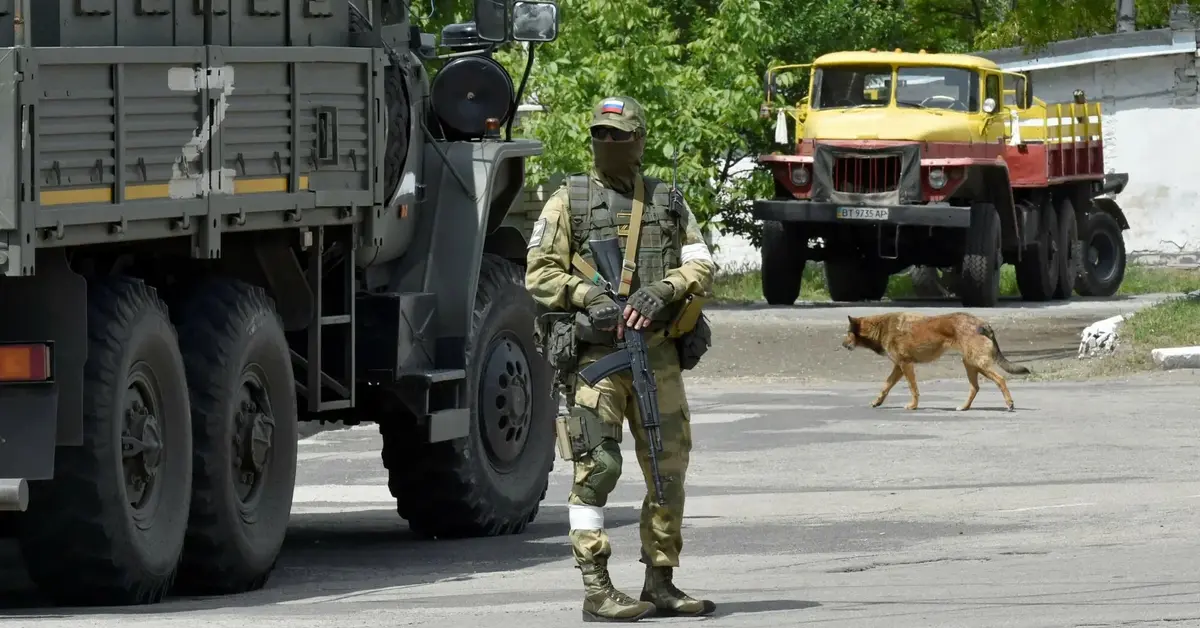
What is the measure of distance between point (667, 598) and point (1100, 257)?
24064 millimetres

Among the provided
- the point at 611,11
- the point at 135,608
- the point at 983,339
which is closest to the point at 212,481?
the point at 135,608

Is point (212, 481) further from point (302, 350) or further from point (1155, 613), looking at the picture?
point (1155, 613)

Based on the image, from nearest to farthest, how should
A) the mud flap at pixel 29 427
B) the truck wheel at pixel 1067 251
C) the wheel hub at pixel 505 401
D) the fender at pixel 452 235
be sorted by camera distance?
the mud flap at pixel 29 427 → the fender at pixel 452 235 → the wheel hub at pixel 505 401 → the truck wheel at pixel 1067 251

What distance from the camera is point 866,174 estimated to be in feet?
89.8

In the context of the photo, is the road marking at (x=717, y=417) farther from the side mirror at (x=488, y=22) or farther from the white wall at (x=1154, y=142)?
the white wall at (x=1154, y=142)

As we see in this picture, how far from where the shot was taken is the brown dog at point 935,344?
17.4 m

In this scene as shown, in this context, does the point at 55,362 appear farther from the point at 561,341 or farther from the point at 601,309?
the point at 601,309

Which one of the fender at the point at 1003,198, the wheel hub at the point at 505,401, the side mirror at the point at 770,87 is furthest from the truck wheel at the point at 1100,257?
the wheel hub at the point at 505,401

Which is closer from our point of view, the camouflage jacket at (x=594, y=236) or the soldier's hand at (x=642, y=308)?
the soldier's hand at (x=642, y=308)

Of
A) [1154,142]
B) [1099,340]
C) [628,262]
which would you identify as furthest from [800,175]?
[628,262]

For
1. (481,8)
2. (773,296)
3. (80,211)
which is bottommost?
(773,296)

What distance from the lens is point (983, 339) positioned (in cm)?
1755

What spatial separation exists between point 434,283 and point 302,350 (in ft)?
3.39

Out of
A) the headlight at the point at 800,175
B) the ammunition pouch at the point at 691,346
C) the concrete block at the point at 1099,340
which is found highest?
the ammunition pouch at the point at 691,346
